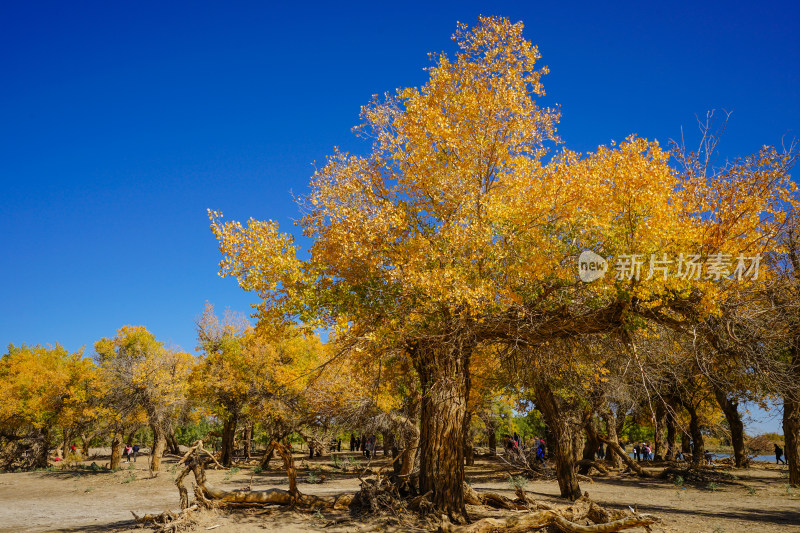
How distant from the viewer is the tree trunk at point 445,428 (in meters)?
10.1

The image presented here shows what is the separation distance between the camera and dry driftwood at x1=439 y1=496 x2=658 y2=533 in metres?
8.83

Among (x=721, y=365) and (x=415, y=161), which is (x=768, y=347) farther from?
(x=415, y=161)

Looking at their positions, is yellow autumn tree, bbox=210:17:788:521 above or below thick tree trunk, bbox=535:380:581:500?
above

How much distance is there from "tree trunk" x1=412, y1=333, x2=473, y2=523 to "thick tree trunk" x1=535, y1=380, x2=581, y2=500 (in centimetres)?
367

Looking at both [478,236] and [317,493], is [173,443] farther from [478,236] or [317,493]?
[478,236]

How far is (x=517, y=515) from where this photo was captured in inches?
376

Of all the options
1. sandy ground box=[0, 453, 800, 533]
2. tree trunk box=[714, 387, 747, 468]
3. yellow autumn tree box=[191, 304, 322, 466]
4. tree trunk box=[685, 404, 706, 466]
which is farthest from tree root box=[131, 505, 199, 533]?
tree trunk box=[685, 404, 706, 466]

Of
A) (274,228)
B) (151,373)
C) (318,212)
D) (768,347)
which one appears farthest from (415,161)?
(151,373)

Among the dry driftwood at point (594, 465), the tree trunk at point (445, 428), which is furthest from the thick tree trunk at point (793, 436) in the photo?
the tree trunk at point (445, 428)

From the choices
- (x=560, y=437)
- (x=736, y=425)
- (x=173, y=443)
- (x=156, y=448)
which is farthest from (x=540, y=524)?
(x=173, y=443)

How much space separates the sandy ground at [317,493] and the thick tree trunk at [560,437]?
1.20m

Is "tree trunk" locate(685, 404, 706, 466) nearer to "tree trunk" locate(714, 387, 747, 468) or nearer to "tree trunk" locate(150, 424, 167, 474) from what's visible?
"tree trunk" locate(714, 387, 747, 468)

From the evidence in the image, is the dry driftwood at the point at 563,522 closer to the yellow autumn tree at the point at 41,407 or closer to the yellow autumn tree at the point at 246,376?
the yellow autumn tree at the point at 246,376

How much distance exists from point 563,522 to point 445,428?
2.87 metres
